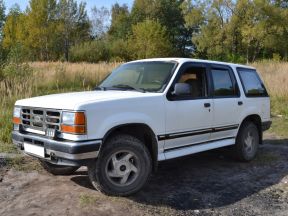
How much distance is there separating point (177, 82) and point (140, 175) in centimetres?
150

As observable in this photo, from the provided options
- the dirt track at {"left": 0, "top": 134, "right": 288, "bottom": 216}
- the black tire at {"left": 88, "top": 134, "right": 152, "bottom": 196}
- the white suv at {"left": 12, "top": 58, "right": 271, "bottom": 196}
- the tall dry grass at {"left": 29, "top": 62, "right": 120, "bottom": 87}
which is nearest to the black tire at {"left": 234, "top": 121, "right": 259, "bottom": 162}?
the white suv at {"left": 12, "top": 58, "right": 271, "bottom": 196}

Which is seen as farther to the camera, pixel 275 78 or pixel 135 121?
pixel 275 78

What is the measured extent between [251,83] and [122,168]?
3661 millimetres

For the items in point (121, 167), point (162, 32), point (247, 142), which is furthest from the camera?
point (162, 32)

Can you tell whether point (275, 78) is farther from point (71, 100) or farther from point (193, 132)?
point (71, 100)

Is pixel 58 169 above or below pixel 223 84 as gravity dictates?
below

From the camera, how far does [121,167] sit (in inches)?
198

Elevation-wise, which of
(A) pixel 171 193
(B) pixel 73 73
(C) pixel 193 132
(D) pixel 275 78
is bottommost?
(A) pixel 171 193

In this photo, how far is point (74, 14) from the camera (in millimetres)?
51031

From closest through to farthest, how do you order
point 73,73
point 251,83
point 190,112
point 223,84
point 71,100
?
1. point 71,100
2. point 190,112
3. point 223,84
4. point 251,83
5. point 73,73

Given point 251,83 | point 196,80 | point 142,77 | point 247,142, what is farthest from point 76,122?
point 251,83

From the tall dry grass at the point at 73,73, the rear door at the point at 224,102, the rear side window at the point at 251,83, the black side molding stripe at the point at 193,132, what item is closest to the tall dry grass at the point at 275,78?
the tall dry grass at the point at 73,73

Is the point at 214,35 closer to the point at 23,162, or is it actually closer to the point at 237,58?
the point at 237,58

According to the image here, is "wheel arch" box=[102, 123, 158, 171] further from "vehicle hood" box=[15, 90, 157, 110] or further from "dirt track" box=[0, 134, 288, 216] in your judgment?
"dirt track" box=[0, 134, 288, 216]
